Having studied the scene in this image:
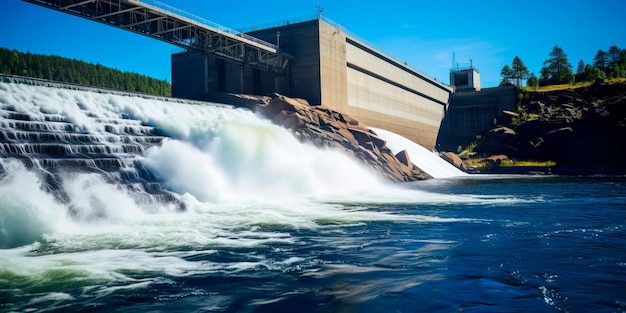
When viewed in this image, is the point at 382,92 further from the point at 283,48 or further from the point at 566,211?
the point at 566,211

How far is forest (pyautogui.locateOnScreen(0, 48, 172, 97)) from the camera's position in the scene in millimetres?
117375

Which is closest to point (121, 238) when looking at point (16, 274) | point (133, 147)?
point (16, 274)

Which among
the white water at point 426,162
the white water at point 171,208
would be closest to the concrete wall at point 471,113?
the white water at point 426,162

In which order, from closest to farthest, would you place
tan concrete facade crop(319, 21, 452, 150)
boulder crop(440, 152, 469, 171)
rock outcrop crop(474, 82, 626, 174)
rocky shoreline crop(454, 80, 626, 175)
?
1. tan concrete facade crop(319, 21, 452, 150)
2. rocky shoreline crop(454, 80, 626, 175)
3. rock outcrop crop(474, 82, 626, 174)
4. boulder crop(440, 152, 469, 171)

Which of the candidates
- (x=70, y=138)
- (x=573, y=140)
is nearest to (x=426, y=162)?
(x=573, y=140)

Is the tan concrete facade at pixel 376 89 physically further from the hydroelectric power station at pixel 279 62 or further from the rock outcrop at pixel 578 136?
the rock outcrop at pixel 578 136

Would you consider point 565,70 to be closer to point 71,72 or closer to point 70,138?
point 70,138

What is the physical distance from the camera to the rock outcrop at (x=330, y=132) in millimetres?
29797

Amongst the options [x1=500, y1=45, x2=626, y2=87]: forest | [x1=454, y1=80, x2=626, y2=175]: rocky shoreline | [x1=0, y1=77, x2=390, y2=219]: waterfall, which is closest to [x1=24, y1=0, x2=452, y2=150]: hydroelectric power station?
[x1=0, y1=77, x2=390, y2=219]: waterfall

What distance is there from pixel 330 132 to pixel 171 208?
61.3 feet

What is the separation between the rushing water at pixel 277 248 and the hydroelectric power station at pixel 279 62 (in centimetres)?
1344

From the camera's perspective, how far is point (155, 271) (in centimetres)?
728

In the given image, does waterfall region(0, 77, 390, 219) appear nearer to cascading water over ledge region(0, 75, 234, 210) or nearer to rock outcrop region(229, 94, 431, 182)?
cascading water over ledge region(0, 75, 234, 210)

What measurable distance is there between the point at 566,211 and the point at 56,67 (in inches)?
5465
